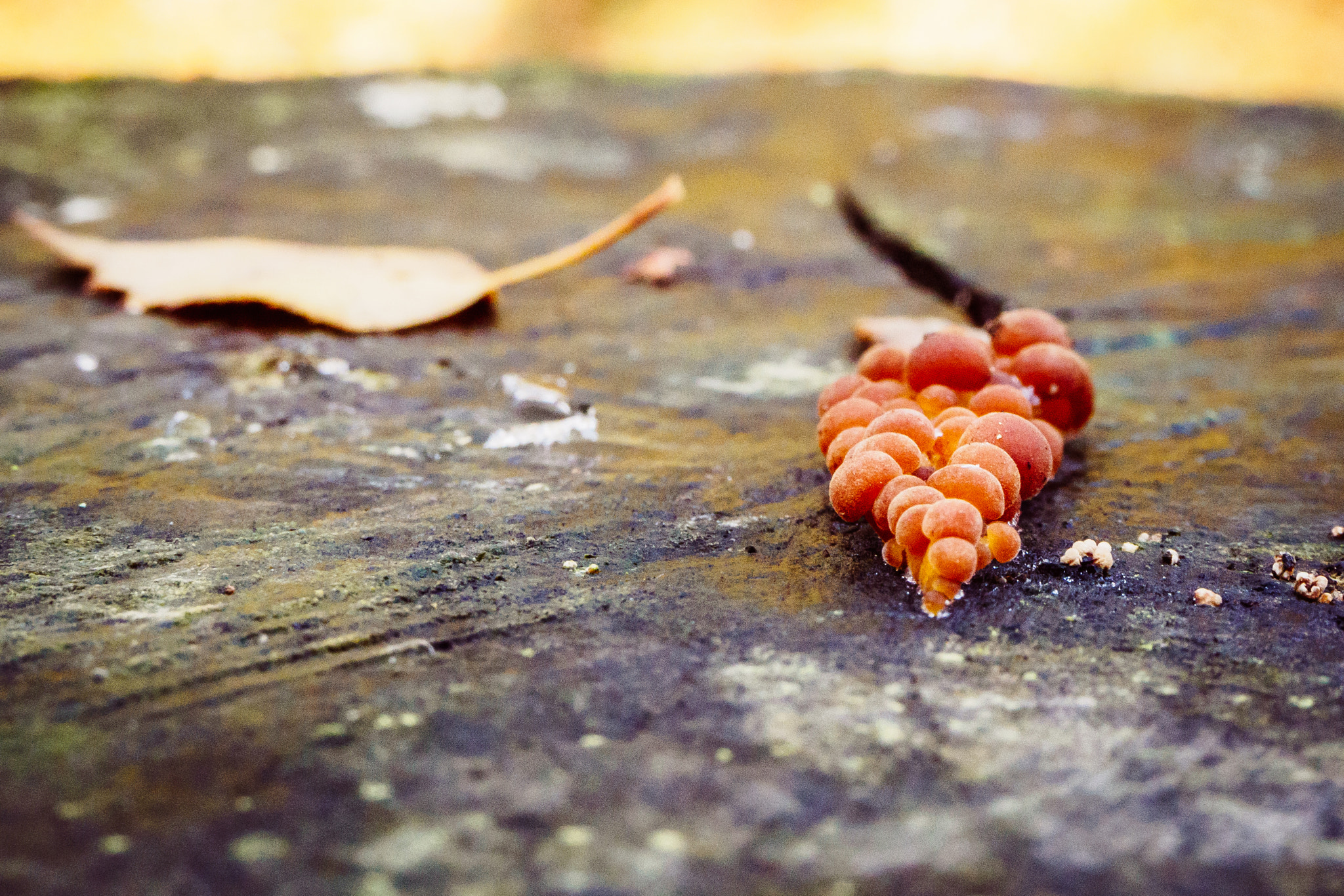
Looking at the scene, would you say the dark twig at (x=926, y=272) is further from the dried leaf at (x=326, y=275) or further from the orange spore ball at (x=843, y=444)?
the orange spore ball at (x=843, y=444)

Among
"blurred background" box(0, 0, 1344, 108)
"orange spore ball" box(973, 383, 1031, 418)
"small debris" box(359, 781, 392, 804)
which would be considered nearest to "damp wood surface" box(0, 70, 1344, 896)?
"small debris" box(359, 781, 392, 804)

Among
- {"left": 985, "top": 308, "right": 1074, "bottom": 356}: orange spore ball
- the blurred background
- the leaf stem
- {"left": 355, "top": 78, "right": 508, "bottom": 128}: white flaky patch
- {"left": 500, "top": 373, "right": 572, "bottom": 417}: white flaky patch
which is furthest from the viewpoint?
the blurred background

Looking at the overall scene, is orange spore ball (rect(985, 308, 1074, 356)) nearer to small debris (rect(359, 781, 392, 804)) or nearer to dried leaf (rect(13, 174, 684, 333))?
dried leaf (rect(13, 174, 684, 333))

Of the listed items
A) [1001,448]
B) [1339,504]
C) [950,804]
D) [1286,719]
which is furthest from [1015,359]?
[950,804]

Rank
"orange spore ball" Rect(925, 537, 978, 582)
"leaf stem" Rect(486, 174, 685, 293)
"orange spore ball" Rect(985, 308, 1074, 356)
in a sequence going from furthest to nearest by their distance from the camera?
"leaf stem" Rect(486, 174, 685, 293), "orange spore ball" Rect(985, 308, 1074, 356), "orange spore ball" Rect(925, 537, 978, 582)

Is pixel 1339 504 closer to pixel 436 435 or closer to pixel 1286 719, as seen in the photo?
pixel 1286 719

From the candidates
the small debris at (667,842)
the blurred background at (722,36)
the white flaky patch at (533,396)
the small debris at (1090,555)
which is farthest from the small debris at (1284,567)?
the blurred background at (722,36)

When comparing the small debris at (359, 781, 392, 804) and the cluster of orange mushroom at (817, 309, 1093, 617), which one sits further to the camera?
the cluster of orange mushroom at (817, 309, 1093, 617)
